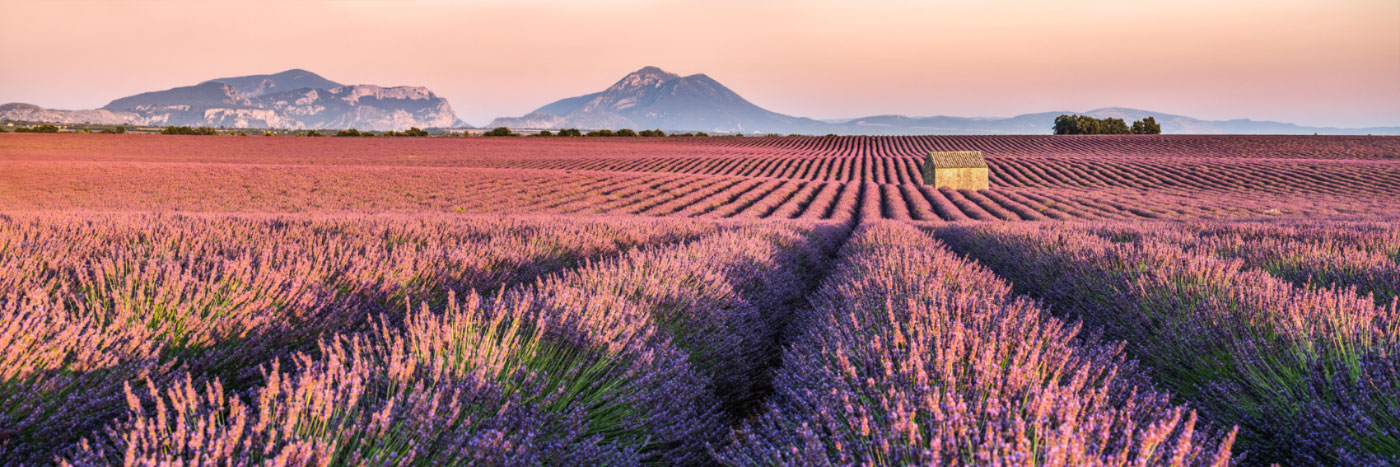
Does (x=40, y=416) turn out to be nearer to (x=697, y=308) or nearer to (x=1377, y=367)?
(x=697, y=308)

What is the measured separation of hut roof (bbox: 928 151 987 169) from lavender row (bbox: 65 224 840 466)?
81.3 ft

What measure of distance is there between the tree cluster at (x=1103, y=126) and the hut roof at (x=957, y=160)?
4995 cm

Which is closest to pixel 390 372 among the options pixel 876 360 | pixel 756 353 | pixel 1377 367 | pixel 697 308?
pixel 876 360

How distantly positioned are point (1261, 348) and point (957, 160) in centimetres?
2602

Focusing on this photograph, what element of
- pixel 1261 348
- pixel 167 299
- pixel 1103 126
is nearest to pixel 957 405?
pixel 1261 348

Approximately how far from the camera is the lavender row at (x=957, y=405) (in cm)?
129

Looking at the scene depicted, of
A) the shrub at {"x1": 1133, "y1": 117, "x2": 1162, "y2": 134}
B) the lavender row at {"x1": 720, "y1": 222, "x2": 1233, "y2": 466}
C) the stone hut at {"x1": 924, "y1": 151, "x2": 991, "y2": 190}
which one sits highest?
the shrub at {"x1": 1133, "y1": 117, "x2": 1162, "y2": 134}

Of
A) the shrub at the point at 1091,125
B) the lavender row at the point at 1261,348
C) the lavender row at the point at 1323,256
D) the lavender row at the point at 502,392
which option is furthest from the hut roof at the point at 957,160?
the shrub at the point at 1091,125

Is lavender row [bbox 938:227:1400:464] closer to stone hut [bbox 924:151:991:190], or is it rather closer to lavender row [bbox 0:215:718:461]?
lavender row [bbox 0:215:718:461]

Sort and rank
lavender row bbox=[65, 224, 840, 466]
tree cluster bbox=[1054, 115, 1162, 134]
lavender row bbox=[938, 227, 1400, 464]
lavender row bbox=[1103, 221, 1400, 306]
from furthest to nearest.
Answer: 1. tree cluster bbox=[1054, 115, 1162, 134]
2. lavender row bbox=[1103, 221, 1400, 306]
3. lavender row bbox=[938, 227, 1400, 464]
4. lavender row bbox=[65, 224, 840, 466]

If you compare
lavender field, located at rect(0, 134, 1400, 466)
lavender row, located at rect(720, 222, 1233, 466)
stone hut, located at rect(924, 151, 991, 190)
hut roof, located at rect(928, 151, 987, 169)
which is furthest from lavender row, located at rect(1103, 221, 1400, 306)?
hut roof, located at rect(928, 151, 987, 169)

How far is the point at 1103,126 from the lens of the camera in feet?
222

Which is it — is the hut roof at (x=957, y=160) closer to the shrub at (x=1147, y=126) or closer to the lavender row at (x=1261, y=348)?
the lavender row at (x=1261, y=348)

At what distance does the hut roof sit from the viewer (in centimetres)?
2578
